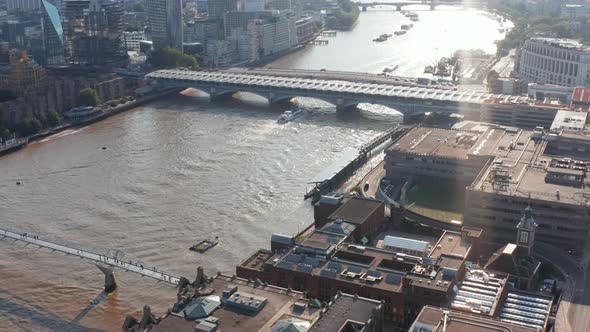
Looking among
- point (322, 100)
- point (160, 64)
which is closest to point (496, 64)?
point (322, 100)

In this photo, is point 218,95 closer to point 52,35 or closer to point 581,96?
point 52,35

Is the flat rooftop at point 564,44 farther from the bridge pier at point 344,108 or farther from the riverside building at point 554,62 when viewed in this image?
the bridge pier at point 344,108

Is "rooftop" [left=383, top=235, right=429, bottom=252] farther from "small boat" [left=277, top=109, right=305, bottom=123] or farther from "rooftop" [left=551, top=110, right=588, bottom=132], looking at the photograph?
"small boat" [left=277, top=109, right=305, bottom=123]

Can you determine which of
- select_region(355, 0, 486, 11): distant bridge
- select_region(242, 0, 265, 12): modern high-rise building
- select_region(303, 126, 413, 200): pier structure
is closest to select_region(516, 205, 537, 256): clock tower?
select_region(303, 126, 413, 200): pier structure

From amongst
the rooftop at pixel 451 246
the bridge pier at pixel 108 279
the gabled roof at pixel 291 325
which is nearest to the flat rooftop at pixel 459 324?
the gabled roof at pixel 291 325

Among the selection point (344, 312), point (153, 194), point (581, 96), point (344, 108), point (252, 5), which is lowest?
point (153, 194)

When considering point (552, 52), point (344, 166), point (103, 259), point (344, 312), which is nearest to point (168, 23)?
point (552, 52)

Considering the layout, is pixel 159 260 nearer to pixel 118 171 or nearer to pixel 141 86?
pixel 118 171
